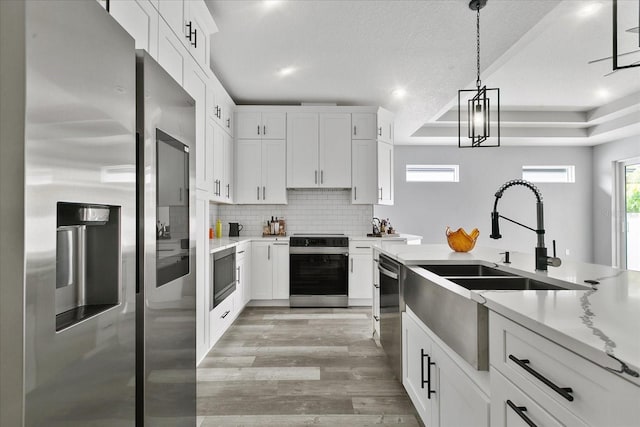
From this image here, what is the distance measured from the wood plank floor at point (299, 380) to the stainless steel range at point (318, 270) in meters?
0.79

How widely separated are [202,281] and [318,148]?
273 centimetres

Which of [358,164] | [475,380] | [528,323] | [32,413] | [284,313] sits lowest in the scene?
[284,313]

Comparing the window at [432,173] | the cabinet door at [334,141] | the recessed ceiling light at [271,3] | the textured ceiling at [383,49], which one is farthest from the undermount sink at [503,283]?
the window at [432,173]

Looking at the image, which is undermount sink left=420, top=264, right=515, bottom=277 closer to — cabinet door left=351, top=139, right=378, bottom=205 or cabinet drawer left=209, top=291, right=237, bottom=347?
cabinet drawer left=209, top=291, right=237, bottom=347

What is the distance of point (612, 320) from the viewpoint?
31.4 inches

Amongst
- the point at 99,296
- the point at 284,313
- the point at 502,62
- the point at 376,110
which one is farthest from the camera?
the point at 376,110

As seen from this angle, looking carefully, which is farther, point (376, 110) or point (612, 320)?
point (376, 110)

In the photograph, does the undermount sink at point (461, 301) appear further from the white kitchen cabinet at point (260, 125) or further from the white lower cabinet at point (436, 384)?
the white kitchen cabinet at point (260, 125)

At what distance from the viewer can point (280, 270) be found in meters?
4.55

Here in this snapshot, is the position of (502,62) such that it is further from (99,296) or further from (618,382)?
(99,296)

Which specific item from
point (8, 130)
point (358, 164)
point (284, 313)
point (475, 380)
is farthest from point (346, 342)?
point (8, 130)

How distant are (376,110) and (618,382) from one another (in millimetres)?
4569

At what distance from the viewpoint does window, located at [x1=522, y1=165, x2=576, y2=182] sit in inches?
282

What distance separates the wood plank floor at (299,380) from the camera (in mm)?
2016
